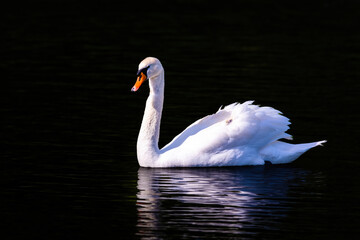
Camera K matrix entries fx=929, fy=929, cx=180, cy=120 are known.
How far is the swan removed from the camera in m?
14.0

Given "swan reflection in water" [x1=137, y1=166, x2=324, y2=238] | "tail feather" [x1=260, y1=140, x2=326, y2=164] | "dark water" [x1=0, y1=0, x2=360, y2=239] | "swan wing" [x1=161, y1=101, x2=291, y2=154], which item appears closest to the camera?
"swan reflection in water" [x1=137, y1=166, x2=324, y2=238]

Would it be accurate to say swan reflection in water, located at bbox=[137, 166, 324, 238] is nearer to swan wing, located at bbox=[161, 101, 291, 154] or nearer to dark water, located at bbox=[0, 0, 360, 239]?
dark water, located at bbox=[0, 0, 360, 239]

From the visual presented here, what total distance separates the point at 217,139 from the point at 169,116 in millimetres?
3699

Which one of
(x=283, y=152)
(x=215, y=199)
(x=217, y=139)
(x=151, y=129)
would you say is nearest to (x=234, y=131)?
(x=217, y=139)

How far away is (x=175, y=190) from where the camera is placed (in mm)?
12555

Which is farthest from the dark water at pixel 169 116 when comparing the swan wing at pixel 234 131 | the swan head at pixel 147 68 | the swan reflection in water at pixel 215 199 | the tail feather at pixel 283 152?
the swan head at pixel 147 68

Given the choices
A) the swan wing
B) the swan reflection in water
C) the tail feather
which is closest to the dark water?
the swan reflection in water

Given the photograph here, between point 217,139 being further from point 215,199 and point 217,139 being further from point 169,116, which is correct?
point 169,116

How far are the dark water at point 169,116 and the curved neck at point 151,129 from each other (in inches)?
9.1

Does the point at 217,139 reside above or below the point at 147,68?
below

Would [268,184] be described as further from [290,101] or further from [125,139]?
[290,101]

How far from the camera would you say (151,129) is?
46.8 ft

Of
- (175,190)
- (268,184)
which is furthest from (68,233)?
(268,184)

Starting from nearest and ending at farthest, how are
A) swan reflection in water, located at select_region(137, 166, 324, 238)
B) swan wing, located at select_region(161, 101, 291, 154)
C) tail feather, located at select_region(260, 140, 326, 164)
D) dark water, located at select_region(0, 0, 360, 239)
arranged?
swan reflection in water, located at select_region(137, 166, 324, 238), dark water, located at select_region(0, 0, 360, 239), swan wing, located at select_region(161, 101, 291, 154), tail feather, located at select_region(260, 140, 326, 164)
